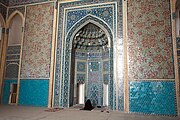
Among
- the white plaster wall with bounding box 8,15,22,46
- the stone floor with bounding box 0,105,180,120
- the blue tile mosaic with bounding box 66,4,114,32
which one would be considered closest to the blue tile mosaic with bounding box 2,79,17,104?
the white plaster wall with bounding box 8,15,22,46

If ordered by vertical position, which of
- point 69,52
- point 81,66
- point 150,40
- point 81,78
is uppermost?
point 150,40

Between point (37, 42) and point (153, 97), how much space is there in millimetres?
4905

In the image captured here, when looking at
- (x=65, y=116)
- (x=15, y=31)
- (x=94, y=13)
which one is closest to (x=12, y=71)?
(x=15, y=31)

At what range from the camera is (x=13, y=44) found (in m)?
7.62

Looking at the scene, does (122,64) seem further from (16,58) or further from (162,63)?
(16,58)

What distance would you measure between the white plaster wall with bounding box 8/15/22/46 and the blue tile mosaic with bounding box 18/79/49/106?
211cm

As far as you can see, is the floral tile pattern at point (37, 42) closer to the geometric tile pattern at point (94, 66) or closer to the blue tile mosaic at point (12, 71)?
the blue tile mosaic at point (12, 71)

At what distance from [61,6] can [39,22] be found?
3.79 ft

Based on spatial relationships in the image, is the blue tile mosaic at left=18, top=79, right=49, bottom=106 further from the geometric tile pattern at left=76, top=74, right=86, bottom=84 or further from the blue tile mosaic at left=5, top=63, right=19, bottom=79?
the geometric tile pattern at left=76, top=74, right=86, bottom=84

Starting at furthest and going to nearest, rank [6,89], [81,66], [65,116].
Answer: [81,66]
[6,89]
[65,116]

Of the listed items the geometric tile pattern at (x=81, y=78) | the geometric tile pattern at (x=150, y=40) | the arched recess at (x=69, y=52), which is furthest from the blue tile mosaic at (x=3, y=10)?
the geometric tile pattern at (x=150, y=40)

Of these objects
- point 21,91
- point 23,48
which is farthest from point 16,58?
point 21,91

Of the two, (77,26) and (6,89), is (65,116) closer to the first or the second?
(77,26)

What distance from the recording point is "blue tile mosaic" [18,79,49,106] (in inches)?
255
